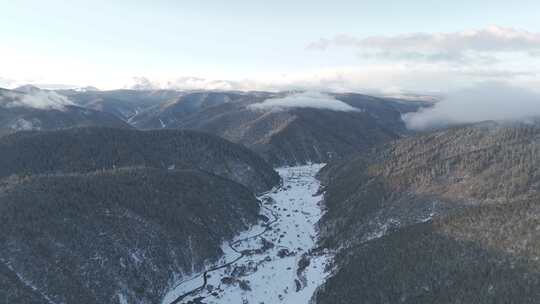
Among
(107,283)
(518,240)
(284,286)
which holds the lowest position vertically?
(284,286)

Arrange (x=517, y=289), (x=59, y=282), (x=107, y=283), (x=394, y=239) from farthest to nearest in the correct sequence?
(x=394, y=239)
(x=107, y=283)
(x=59, y=282)
(x=517, y=289)

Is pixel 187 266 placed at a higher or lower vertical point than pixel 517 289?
lower

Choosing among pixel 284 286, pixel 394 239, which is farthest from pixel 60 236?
pixel 394 239

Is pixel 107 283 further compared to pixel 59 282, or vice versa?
pixel 107 283

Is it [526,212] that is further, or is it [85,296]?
[526,212]

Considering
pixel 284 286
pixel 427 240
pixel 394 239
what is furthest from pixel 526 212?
pixel 284 286

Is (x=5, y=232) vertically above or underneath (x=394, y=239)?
above

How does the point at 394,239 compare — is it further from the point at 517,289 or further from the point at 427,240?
the point at 517,289

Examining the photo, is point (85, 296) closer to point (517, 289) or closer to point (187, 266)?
point (187, 266)

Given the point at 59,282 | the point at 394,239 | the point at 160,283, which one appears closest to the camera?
the point at 59,282
